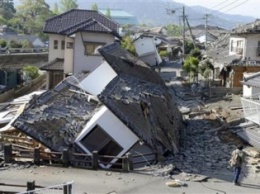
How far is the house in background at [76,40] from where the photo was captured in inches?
1307

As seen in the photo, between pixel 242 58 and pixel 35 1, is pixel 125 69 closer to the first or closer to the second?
pixel 242 58

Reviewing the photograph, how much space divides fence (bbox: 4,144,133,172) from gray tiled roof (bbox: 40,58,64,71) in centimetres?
1799

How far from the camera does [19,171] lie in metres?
16.6

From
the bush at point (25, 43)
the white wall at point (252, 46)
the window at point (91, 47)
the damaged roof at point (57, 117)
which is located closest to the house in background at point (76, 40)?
the window at point (91, 47)

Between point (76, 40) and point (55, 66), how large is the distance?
347cm

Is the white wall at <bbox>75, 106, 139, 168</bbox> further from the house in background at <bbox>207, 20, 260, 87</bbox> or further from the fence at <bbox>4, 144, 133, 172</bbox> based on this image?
the house in background at <bbox>207, 20, 260, 87</bbox>

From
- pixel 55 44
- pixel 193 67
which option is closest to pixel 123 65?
pixel 55 44

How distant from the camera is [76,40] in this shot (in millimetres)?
33344

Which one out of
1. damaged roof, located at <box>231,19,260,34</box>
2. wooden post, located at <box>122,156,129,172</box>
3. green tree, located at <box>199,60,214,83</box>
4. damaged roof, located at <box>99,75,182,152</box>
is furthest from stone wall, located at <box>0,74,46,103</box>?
wooden post, located at <box>122,156,129,172</box>

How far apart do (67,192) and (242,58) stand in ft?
95.1

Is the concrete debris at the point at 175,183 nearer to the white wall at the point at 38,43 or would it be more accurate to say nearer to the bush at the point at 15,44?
the bush at the point at 15,44

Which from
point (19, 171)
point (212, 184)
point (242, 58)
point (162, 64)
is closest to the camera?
point (212, 184)

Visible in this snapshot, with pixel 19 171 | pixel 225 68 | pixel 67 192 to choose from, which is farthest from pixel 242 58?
pixel 67 192

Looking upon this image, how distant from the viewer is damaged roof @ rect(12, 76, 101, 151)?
17.9 m
